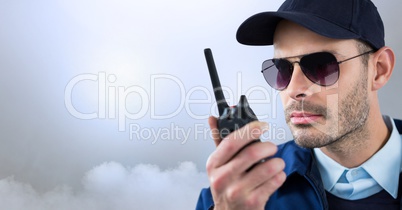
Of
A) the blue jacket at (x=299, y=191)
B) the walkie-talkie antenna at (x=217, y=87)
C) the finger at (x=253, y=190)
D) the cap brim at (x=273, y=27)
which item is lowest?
the blue jacket at (x=299, y=191)

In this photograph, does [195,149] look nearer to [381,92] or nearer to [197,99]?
[197,99]

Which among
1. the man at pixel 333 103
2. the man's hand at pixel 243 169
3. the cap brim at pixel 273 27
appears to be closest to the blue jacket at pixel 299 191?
the man at pixel 333 103

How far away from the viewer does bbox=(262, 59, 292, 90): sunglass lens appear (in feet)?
6.44

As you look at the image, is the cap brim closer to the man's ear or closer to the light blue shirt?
the man's ear

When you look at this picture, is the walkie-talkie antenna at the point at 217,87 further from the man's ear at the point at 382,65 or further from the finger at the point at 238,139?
the man's ear at the point at 382,65

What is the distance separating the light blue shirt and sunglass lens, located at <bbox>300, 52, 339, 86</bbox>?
0.39 metres

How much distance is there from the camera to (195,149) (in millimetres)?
3445

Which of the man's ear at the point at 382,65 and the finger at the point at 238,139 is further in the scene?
the man's ear at the point at 382,65

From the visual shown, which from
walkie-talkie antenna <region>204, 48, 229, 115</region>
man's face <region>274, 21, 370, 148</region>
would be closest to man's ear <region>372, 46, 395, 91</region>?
man's face <region>274, 21, 370, 148</region>

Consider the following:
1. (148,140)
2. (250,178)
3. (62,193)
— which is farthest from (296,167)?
(62,193)

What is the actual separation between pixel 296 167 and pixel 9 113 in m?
2.72

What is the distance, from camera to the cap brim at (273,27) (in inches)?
72.3

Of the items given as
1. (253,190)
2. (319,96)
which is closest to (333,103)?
(319,96)

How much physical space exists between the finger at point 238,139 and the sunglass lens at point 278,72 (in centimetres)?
82
